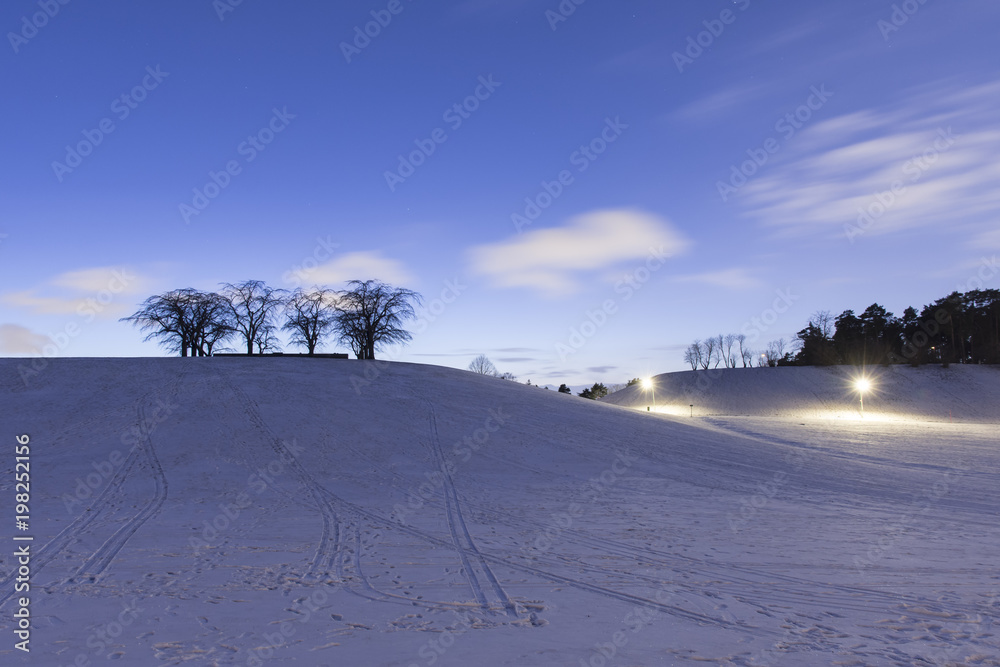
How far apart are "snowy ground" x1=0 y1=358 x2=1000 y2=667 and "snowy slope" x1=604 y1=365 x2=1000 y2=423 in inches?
1468

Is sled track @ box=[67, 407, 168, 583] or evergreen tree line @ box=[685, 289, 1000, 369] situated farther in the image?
evergreen tree line @ box=[685, 289, 1000, 369]

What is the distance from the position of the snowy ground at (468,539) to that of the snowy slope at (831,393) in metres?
37.3

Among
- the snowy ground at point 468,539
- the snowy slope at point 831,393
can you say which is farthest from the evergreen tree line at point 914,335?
the snowy ground at point 468,539

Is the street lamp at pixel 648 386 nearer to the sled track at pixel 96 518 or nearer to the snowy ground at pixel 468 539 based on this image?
the snowy ground at pixel 468 539

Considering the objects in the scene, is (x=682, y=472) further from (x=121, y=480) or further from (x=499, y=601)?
(x=121, y=480)

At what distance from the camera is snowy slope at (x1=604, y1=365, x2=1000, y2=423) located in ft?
197

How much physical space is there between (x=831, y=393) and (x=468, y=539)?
6865 cm

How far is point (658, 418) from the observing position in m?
33.0

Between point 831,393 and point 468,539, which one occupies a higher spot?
point 831,393

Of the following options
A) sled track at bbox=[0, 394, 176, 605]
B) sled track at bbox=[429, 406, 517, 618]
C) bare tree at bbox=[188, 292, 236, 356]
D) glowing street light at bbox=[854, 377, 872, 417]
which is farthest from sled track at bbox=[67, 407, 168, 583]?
glowing street light at bbox=[854, 377, 872, 417]

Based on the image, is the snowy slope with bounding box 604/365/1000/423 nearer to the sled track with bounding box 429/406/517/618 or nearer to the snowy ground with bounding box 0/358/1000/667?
the snowy ground with bounding box 0/358/1000/667

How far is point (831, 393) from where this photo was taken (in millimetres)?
67000

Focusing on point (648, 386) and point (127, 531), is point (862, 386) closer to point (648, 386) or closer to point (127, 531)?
point (648, 386)

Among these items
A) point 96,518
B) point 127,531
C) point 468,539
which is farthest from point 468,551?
point 96,518
